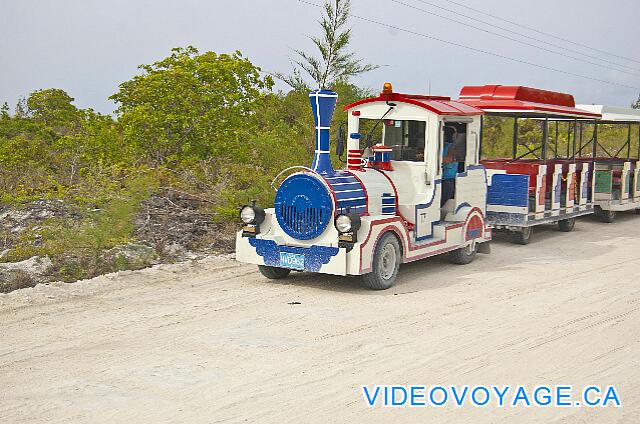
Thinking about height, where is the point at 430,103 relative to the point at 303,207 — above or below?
above

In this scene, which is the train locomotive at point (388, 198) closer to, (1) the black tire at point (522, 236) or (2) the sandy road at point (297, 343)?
(1) the black tire at point (522, 236)

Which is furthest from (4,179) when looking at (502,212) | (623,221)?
(623,221)

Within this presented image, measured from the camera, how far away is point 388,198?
10234mm

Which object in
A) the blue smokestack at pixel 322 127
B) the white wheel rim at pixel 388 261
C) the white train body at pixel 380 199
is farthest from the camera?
the blue smokestack at pixel 322 127

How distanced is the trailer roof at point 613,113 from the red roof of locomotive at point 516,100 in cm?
188

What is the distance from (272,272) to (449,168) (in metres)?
3.34

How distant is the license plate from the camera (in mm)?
9422

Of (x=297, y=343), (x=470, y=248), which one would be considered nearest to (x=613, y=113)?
(x=470, y=248)

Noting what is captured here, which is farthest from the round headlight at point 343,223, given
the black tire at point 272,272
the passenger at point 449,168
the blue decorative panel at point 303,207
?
the passenger at point 449,168

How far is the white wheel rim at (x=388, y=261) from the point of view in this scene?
9641 millimetres

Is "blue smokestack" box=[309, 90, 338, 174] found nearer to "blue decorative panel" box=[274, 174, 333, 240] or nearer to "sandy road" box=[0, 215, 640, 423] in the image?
"blue decorative panel" box=[274, 174, 333, 240]

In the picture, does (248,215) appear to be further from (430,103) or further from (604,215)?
(604,215)

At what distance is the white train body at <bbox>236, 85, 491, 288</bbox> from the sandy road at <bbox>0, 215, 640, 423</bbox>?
0.49 meters

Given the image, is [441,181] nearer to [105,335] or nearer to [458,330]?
[458,330]
